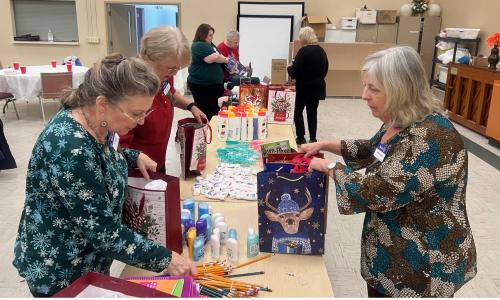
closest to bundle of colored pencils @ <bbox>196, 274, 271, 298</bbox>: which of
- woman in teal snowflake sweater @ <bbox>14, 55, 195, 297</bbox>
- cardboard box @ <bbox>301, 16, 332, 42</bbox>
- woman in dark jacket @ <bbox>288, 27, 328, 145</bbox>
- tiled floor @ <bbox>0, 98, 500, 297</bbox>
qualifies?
woman in teal snowflake sweater @ <bbox>14, 55, 195, 297</bbox>

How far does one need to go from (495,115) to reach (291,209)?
5.21 meters

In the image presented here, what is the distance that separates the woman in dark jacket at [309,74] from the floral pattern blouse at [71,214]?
436cm

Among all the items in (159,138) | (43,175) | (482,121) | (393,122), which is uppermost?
(393,122)

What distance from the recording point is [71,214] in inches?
44.4

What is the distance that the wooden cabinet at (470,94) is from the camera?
6.18 metres

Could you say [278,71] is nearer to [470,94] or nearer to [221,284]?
[470,94]

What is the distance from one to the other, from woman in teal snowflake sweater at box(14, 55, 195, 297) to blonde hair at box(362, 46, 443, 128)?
0.69 metres

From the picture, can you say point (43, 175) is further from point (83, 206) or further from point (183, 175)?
point (183, 175)

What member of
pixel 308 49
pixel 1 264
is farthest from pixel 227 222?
pixel 308 49

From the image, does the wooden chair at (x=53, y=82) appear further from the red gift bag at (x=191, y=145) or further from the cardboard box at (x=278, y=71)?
the red gift bag at (x=191, y=145)

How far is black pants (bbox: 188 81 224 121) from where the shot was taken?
16.0ft

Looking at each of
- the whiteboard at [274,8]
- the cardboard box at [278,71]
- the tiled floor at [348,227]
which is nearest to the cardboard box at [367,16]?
the whiteboard at [274,8]

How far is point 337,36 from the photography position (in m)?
9.40

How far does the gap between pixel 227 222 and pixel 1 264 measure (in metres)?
1.89
